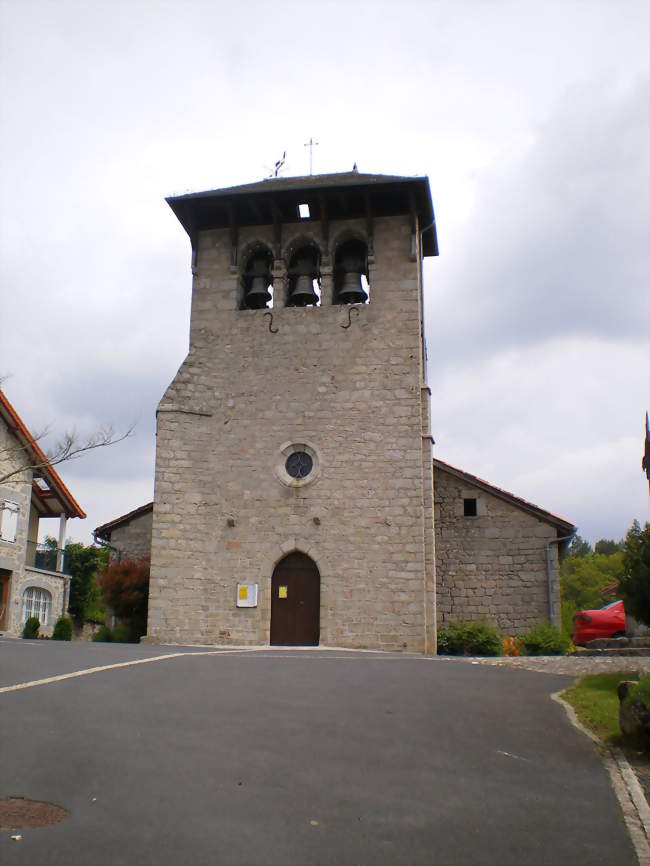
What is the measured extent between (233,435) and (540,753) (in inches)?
520

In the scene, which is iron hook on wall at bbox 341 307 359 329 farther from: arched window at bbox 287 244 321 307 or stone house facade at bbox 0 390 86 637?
stone house facade at bbox 0 390 86 637

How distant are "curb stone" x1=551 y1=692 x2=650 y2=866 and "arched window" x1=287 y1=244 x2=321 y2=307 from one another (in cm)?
1375

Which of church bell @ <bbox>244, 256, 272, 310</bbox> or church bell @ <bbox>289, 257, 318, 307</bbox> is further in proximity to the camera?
church bell @ <bbox>244, 256, 272, 310</bbox>

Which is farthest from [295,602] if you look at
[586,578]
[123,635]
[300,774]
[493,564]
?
[586,578]

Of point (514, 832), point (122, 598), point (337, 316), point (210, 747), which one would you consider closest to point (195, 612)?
point (122, 598)

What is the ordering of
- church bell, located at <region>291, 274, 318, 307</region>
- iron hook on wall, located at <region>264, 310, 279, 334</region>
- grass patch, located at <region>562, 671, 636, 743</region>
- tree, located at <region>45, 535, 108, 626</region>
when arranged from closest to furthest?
grass patch, located at <region>562, 671, 636, 743</region> → iron hook on wall, located at <region>264, 310, 279, 334</region> → church bell, located at <region>291, 274, 318, 307</region> → tree, located at <region>45, 535, 108, 626</region>

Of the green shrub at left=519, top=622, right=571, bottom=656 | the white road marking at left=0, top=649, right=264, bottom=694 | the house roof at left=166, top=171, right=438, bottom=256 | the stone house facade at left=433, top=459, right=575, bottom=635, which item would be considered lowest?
the white road marking at left=0, top=649, right=264, bottom=694

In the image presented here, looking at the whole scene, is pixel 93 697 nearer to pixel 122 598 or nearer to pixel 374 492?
pixel 374 492

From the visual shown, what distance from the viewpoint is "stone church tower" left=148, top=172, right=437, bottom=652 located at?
18.2 m

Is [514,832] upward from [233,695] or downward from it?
downward

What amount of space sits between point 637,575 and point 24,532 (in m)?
19.8

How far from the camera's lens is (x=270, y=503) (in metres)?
18.8

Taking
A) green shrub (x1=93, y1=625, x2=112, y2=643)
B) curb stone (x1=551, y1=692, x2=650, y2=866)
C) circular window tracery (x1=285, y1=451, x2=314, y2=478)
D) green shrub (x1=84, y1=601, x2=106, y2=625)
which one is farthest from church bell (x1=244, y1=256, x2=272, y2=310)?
green shrub (x1=84, y1=601, x2=106, y2=625)

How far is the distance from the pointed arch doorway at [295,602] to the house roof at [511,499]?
183 inches
